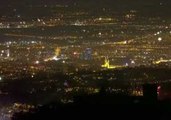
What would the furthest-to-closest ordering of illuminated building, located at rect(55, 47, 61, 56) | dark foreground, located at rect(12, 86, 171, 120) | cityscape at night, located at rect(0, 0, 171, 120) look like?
illuminated building, located at rect(55, 47, 61, 56) → cityscape at night, located at rect(0, 0, 171, 120) → dark foreground, located at rect(12, 86, 171, 120)

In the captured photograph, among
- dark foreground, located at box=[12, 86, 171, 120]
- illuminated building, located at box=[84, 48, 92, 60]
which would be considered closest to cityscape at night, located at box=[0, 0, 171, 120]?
illuminated building, located at box=[84, 48, 92, 60]

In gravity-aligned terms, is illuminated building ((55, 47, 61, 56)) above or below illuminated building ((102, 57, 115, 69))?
above

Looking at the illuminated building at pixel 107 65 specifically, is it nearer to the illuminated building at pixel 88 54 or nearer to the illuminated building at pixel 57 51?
the illuminated building at pixel 88 54

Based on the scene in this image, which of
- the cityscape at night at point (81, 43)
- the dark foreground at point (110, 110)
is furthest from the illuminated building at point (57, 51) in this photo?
the dark foreground at point (110, 110)

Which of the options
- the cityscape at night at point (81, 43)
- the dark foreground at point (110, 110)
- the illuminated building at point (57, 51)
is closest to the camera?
the dark foreground at point (110, 110)

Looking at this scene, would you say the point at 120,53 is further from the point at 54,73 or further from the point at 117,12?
the point at 54,73

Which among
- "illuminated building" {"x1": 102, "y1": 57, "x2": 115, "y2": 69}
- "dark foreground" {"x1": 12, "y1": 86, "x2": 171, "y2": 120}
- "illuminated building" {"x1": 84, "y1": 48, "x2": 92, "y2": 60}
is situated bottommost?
"illuminated building" {"x1": 102, "y1": 57, "x2": 115, "y2": 69}

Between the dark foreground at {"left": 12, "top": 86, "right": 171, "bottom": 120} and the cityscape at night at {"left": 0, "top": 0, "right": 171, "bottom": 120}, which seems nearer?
the dark foreground at {"left": 12, "top": 86, "right": 171, "bottom": 120}

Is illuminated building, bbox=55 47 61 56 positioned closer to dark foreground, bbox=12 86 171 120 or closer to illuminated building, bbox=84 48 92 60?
illuminated building, bbox=84 48 92 60

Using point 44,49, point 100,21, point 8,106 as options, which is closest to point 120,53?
point 100,21
